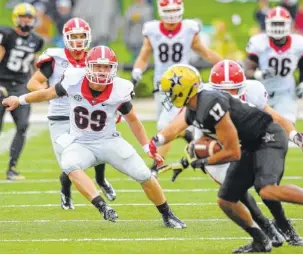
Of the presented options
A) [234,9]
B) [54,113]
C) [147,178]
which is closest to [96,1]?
[234,9]

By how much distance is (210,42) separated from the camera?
61.6ft

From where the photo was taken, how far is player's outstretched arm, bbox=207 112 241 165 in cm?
636

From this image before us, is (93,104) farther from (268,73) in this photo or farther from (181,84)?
(268,73)

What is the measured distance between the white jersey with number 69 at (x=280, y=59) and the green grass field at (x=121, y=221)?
831 mm

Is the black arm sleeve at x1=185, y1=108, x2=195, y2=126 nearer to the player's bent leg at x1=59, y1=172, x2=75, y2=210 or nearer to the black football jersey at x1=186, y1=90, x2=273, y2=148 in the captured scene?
the black football jersey at x1=186, y1=90, x2=273, y2=148

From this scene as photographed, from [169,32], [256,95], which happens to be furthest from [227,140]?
[169,32]

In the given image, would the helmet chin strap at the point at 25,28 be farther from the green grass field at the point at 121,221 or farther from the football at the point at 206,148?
the football at the point at 206,148

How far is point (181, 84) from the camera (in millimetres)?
6531

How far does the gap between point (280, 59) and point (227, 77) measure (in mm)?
3344

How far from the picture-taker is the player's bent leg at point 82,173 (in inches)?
285

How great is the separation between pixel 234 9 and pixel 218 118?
13726 mm

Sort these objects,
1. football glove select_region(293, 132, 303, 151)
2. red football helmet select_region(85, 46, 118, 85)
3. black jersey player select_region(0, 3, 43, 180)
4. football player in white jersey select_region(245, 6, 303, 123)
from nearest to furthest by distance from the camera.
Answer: red football helmet select_region(85, 46, 118, 85)
football glove select_region(293, 132, 303, 151)
football player in white jersey select_region(245, 6, 303, 123)
black jersey player select_region(0, 3, 43, 180)

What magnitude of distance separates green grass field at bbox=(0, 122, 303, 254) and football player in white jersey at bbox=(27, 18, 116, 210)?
265 mm

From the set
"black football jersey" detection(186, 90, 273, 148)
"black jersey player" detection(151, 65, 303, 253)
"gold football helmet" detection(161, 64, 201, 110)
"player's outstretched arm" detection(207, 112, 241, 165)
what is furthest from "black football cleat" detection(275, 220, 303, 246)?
"gold football helmet" detection(161, 64, 201, 110)
